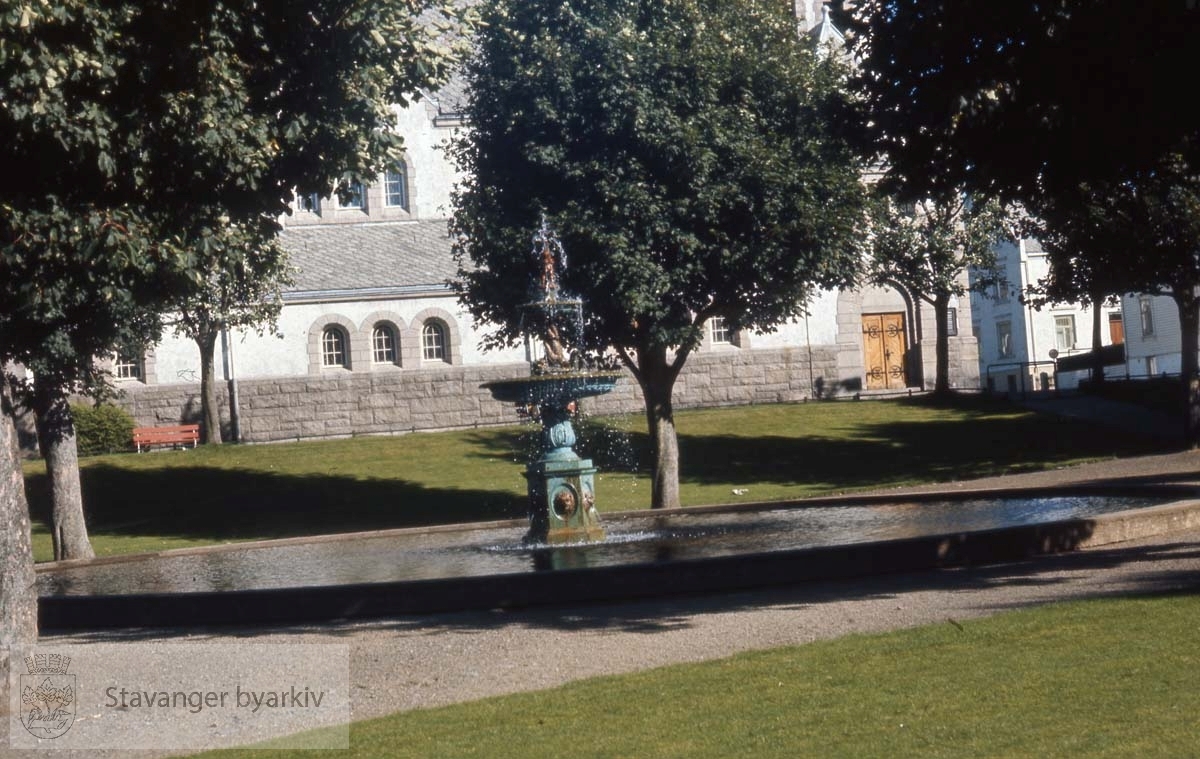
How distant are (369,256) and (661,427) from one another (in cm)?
2018

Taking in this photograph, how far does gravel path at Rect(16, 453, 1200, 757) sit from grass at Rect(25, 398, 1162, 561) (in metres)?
13.2

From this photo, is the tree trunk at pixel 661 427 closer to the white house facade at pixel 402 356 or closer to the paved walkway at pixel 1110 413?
the paved walkway at pixel 1110 413

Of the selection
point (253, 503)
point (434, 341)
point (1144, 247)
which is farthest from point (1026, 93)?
point (434, 341)

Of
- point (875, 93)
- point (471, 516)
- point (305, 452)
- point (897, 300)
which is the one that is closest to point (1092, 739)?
point (875, 93)

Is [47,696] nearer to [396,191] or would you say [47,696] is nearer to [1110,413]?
[1110,413]

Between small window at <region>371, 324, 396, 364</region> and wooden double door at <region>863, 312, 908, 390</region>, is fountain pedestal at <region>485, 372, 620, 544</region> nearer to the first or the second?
small window at <region>371, 324, 396, 364</region>

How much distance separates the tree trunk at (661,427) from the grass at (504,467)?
1773mm

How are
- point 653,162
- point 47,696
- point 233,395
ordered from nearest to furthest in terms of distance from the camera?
1. point 47,696
2. point 653,162
3. point 233,395

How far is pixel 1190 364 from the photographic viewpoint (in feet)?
95.2

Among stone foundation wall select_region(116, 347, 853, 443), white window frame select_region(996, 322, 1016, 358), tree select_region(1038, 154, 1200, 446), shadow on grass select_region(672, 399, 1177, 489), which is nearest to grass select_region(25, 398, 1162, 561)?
shadow on grass select_region(672, 399, 1177, 489)

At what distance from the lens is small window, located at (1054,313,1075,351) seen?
6197cm

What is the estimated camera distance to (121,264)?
40.2 feet

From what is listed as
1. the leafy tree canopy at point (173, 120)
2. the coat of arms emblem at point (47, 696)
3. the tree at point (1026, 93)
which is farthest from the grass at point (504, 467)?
the coat of arms emblem at point (47, 696)

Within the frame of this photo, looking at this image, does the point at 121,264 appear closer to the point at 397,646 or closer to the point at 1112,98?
the point at 397,646
